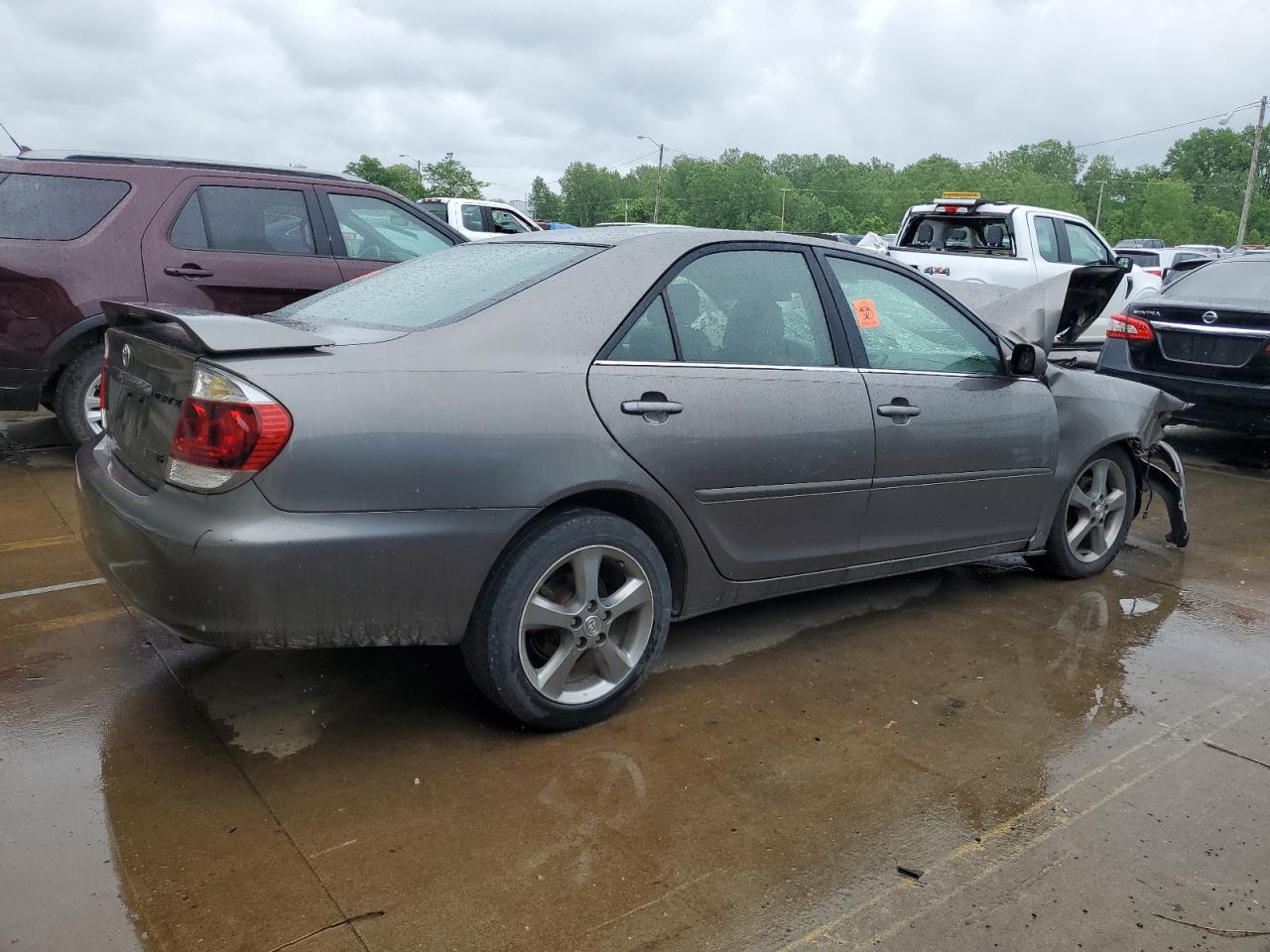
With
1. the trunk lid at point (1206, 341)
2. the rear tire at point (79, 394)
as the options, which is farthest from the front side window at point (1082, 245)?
the rear tire at point (79, 394)

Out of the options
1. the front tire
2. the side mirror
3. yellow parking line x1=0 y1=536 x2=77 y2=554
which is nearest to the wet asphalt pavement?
the front tire

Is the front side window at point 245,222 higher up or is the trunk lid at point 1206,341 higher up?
the front side window at point 245,222

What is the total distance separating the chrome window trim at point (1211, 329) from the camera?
720cm

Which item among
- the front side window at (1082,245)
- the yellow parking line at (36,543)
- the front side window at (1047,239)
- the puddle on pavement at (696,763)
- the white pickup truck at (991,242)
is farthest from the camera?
the front side window at (1082,245)

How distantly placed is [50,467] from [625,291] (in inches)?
177

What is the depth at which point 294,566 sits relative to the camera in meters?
2.71

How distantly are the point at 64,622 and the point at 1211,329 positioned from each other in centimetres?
732

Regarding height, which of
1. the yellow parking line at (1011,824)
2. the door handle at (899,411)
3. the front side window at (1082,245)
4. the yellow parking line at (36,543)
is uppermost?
the front side window at (1082,245)

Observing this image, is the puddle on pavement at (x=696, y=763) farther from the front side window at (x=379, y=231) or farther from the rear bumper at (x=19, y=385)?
the front side window at (x=379, y=231)

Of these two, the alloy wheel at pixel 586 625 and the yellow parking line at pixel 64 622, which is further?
the yellow parking line at pixel 64 622

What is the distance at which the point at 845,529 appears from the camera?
393 centimetres

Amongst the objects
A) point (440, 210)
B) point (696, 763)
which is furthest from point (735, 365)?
point (440, 210)

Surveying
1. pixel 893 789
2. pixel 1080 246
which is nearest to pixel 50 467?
pixel 893 789

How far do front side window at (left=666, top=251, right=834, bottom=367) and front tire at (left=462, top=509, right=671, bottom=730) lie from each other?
28.1 inches
